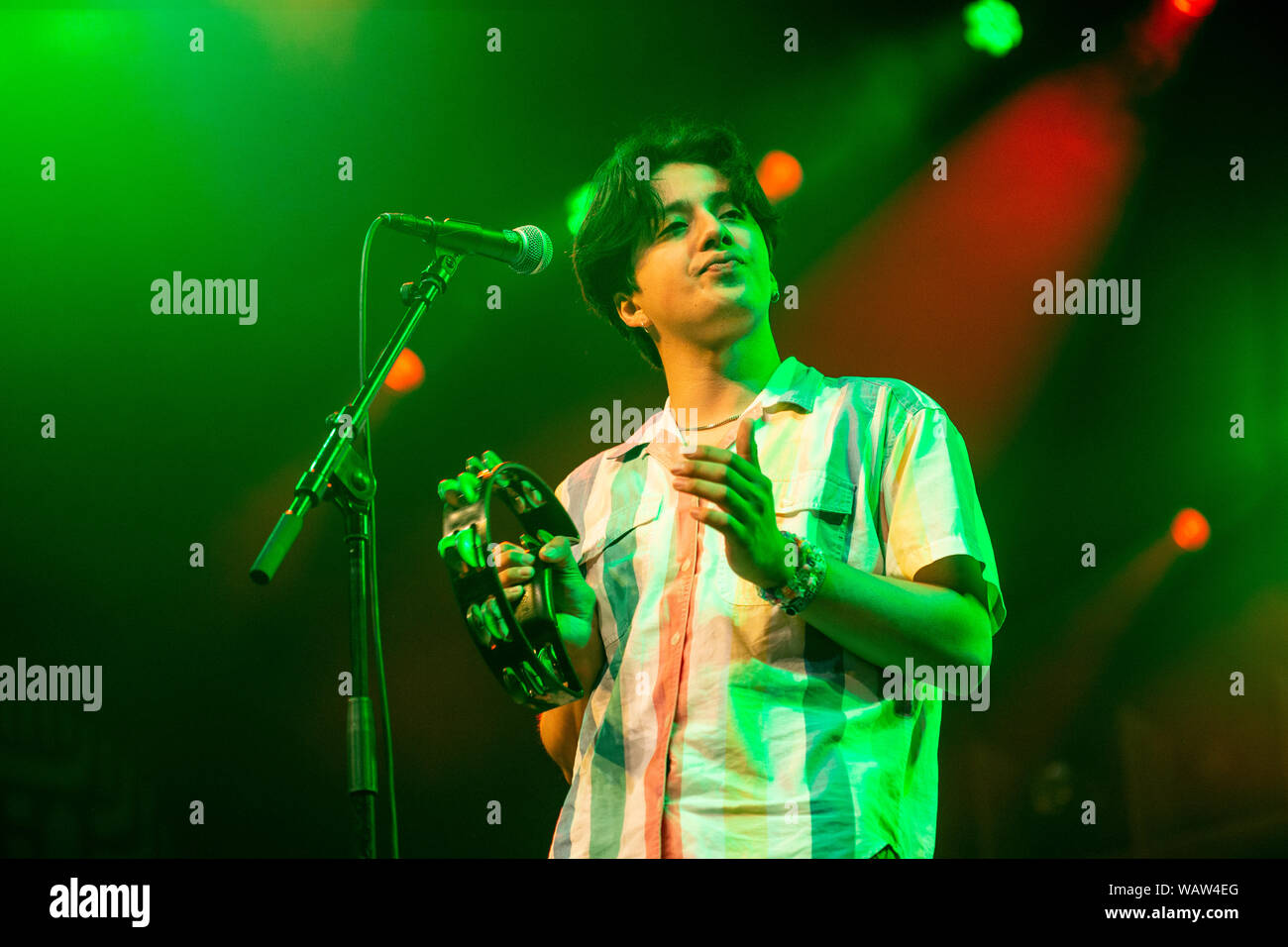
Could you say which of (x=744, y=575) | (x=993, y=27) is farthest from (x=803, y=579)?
(x=993, y=27)

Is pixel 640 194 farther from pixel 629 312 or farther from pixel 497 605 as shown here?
pixel 497 605

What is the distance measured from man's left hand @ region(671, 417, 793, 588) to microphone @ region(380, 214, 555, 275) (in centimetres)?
67

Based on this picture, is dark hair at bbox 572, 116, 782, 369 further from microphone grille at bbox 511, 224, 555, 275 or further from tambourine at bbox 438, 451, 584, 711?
tambourine at bbox 438, 451, 584, 711

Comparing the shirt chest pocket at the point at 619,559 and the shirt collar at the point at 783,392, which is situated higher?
the shirt collar at the point at 783,392

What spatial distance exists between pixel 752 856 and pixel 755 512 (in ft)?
1.83

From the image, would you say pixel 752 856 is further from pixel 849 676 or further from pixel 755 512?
pixel 755 512

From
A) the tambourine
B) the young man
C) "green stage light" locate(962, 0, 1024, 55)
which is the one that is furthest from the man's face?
"green stage light" locate(962, 0, 1024, 55)

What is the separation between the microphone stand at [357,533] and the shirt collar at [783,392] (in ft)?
1.75

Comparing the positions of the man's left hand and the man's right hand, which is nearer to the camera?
the man's left hand

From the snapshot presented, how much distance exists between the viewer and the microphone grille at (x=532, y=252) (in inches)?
84.1

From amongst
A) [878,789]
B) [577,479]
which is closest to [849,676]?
[878,789]

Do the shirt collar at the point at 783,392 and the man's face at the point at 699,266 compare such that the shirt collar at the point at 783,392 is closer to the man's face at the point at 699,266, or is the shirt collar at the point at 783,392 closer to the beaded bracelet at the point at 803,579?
the man's face at the point at 699,266

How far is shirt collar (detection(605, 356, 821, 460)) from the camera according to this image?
84.1 inches

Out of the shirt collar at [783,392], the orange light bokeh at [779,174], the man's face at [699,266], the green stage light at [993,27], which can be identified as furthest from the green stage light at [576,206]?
the green stage light at [993,27]
